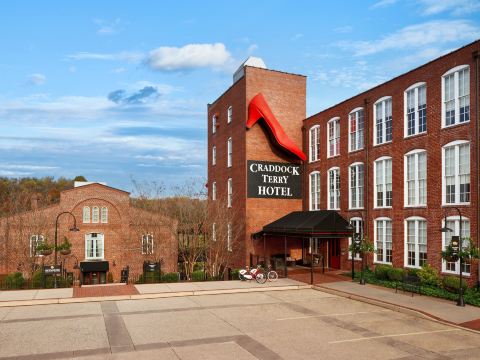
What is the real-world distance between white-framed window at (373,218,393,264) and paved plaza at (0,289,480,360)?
6934mm

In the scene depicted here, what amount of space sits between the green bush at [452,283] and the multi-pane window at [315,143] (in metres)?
14.8

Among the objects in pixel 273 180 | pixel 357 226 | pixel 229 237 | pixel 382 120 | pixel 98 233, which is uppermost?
pixel 382 120

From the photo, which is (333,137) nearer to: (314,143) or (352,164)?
(314,143)

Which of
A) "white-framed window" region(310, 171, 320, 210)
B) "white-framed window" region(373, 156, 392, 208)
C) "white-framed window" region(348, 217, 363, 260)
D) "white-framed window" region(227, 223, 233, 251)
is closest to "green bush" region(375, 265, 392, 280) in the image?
"white-framed window" region(348, 217, 363, 260)

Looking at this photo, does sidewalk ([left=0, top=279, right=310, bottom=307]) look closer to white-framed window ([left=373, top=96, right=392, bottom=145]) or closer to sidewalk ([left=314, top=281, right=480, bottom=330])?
sidewalk ([left=314, top=281, right=480, bottom=330])

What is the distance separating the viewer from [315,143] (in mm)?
34750

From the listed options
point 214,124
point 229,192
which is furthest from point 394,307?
point 214,124

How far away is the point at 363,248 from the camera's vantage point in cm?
2594

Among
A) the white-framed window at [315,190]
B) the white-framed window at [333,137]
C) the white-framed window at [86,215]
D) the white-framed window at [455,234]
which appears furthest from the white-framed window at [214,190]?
the white-framed window at [455,234]

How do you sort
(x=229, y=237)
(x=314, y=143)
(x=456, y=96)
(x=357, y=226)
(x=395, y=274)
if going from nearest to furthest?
(x=456, y=96) → (x=395, y=274) → (x=357, y=226) → (x=314, y=143) → (x=229, y=237)

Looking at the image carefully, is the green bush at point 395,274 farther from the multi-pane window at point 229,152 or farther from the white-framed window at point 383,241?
the multi-pane window at point 229,152

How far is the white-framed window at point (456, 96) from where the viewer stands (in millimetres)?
21906

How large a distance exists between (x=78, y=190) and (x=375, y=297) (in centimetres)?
3361

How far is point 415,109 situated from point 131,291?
55.6 ft
